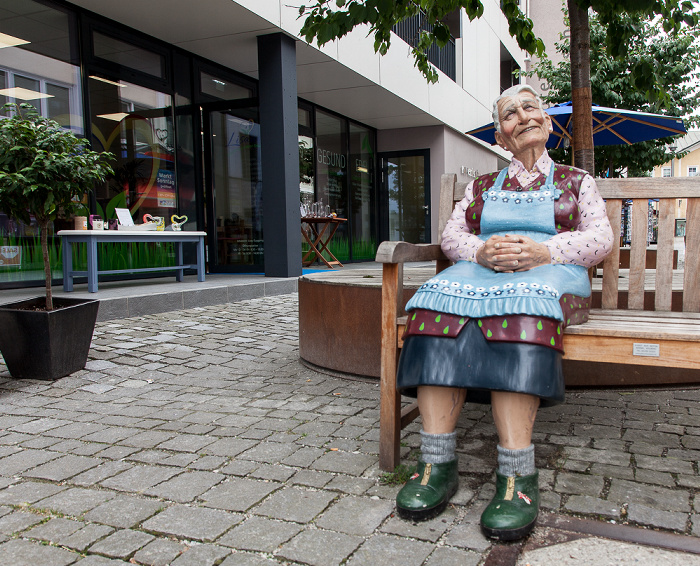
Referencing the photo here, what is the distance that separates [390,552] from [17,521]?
1.24 metres

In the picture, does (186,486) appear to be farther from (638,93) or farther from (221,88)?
(638,93)

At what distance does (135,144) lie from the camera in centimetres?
845

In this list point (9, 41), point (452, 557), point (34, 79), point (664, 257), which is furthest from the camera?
point (34, 79)

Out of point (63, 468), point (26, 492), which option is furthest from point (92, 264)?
point (26, 492)

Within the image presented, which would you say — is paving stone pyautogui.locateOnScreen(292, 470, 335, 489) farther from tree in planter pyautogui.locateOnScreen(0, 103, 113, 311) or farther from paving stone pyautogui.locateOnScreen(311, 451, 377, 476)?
tree in planter pyautogui.locateOnScreen(0, 103, 113, 311)

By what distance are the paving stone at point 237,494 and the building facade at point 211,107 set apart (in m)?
5.11

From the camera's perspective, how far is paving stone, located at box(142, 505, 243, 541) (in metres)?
1.87

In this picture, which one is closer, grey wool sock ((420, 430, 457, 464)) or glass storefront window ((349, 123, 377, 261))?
grey wool sock ((420, 430, 457, 464))

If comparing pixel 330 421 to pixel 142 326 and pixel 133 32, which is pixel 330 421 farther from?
pixel 133 32

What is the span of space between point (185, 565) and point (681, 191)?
95.8 inches

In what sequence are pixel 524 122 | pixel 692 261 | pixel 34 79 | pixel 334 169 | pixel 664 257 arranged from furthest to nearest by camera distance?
pixel 334 169, pixel 34 79, pixel 664 257, pixel 692 261, pixel 524 122

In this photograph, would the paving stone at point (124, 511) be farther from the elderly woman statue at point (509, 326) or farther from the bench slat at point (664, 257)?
the bench slat at point (664, 257)

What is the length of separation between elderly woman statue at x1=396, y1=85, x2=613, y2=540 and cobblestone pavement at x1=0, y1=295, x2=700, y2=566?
0.17 metres

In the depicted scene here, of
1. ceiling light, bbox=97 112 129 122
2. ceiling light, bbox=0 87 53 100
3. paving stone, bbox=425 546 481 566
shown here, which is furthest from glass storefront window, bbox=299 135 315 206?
paving stone, bbox=425 546 481 566
